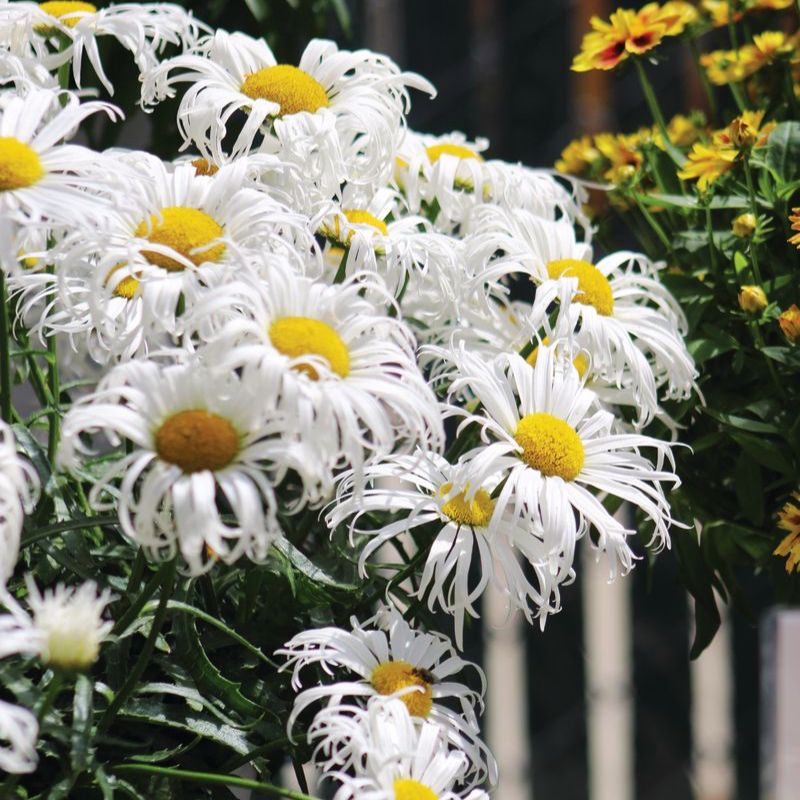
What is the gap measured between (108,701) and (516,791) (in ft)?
5.10

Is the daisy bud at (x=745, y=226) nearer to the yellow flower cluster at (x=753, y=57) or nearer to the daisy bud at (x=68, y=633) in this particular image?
the yellow flower cluster at (x=753, y=57)

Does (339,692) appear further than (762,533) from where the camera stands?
No

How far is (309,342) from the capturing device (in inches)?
17.5

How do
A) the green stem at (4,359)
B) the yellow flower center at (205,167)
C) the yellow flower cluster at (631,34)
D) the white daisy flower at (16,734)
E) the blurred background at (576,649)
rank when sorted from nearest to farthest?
the white daisy flower at (16,734) < the green stem at (4,359) < the yellow flower center at (205,167) < the yellow flower cluster at (631,34) < the blurred background at (576,649)

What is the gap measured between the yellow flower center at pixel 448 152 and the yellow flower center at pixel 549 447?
0.23 m

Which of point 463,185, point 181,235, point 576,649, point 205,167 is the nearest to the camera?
point 181,235

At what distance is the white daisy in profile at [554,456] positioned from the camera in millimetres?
515

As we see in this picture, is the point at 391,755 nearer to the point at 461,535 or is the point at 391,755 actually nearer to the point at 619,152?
the point at 461,535

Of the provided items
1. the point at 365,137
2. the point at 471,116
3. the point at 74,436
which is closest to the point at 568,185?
the point at 365,137

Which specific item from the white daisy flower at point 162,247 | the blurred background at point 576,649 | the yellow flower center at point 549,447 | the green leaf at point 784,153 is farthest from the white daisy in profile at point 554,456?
the blurred background at point 576,649

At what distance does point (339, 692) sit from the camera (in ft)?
1.66

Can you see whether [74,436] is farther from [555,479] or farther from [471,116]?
[471,116]

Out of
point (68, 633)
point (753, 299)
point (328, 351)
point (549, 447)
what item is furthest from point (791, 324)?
point (68, 633)

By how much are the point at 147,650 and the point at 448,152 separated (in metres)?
0.36
